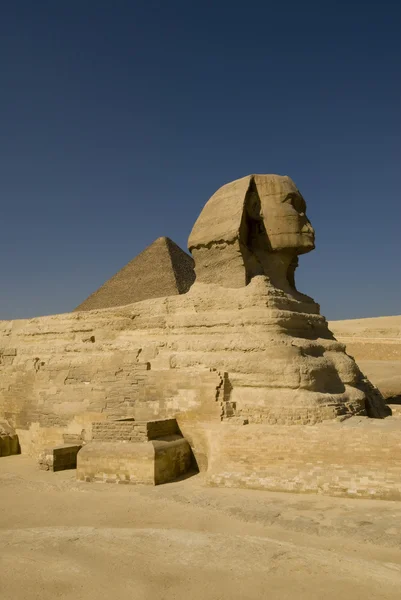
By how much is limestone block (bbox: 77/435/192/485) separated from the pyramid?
6.69 metres

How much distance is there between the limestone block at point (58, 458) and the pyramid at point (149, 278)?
20.0 ft

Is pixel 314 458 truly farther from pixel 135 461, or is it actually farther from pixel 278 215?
pixel 278 215

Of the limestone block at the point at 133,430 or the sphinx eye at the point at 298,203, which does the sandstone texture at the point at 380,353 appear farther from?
the limestone block at the point at 133,430

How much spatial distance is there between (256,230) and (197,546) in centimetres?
611

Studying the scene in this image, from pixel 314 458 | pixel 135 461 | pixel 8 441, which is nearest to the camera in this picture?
pixel 314 458

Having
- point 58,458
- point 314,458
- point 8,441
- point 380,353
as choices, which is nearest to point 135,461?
point 58,458

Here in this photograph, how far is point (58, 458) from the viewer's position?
9250 millimetres

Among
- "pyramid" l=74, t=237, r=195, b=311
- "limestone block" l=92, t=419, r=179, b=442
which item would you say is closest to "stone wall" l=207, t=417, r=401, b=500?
"limestone block" l=92, t=419, r=179, b=442

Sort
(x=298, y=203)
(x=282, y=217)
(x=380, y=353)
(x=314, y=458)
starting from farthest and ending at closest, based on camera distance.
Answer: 1. (x=380, y=353)
2. (x=298, y=203)
3. (x=282, y=217)
4. (x=314, y=458)

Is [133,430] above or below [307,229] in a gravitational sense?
below

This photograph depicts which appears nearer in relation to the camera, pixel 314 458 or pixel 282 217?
pixel 314 458

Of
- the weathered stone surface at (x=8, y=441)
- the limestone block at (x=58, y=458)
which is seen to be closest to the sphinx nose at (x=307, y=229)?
the limestone block at (x=58, y=458)

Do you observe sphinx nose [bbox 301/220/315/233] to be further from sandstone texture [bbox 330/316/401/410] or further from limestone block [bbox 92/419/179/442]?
sandstone texture [bbox 330/316/401/410]

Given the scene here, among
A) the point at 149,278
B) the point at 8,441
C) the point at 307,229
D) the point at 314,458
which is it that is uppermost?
the point at 149,278
